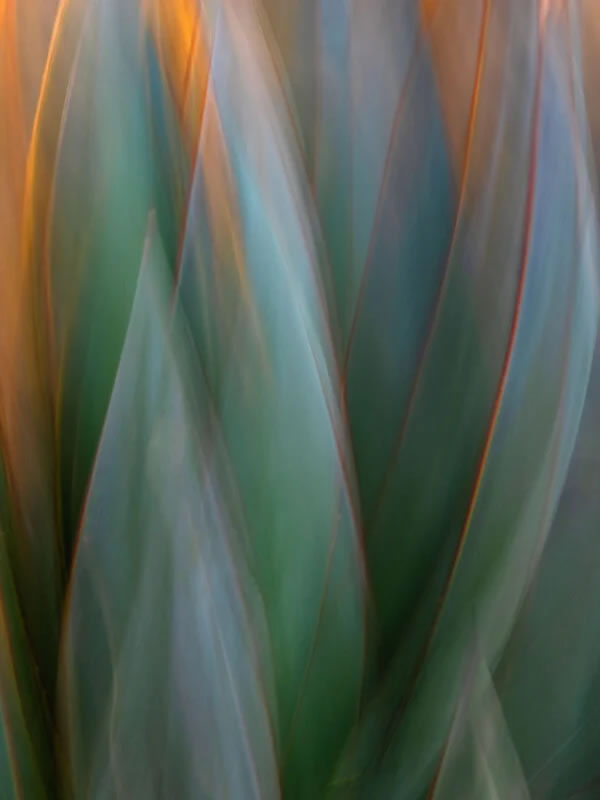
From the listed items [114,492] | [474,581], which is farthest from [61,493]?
[474,581]

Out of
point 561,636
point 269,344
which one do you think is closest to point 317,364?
point 269,344

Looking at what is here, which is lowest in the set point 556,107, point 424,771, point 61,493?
point 424,771

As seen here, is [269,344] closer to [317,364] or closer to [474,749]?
[317,364]

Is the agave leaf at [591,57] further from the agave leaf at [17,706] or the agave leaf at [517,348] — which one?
the agave leaf at [17,706]

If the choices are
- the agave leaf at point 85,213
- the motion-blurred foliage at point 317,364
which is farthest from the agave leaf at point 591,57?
the agave leaf at point 85,213

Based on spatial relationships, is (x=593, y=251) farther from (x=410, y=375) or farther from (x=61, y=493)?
(x=61, y=493)

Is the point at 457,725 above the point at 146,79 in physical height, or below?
below
